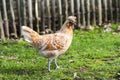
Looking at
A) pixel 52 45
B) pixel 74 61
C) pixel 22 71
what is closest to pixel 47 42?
pixel 52 45

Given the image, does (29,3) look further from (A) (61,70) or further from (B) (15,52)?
(A) (61,70)

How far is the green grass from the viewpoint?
7.73 metres

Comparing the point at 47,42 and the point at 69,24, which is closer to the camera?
the point at 47,42

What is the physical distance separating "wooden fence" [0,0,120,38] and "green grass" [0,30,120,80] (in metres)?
0.71

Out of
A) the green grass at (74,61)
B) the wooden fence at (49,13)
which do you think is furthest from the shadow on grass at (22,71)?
the wooden fence at (49,13)

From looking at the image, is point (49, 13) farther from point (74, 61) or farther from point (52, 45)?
point (52, 45)

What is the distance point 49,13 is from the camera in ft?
36.1

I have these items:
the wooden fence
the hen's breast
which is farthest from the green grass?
the wooden fence

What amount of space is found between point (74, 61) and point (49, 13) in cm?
270

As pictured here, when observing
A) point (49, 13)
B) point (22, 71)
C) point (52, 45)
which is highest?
point (49, 13)

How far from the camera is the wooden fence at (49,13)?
10.5 m

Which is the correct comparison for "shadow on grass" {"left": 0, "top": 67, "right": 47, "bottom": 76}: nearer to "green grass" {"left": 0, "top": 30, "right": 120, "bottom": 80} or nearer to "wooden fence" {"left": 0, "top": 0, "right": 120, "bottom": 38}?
"green grass" {"left": 0, "top": 30, "right": 120, "bottom": 80}

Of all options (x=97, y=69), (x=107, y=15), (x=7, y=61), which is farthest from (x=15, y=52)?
(x=107, y=15)

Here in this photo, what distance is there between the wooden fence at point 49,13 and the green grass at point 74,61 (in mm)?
714
